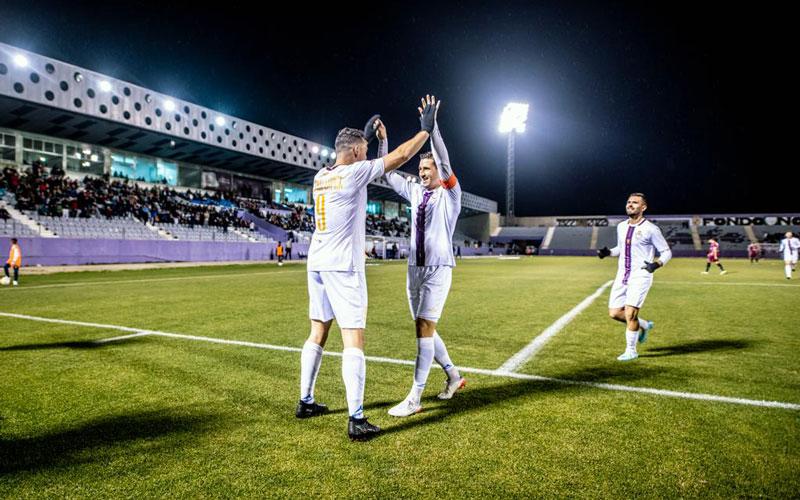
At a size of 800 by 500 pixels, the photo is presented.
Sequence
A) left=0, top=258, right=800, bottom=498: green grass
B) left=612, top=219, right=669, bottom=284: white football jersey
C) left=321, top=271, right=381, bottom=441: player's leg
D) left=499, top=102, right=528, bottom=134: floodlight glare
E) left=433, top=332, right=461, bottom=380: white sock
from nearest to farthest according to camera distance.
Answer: left=0, top=258, right=800, bottom=498: green grass
left=321, top=271, right=381, bottom=441: player's leg
left=433, top=332, right=461, bottom=380: white sock
left=612, top=219, right=669, bottom=284: white football jersey
left=499, top=102, right=528, bottom=134: floodlight glare

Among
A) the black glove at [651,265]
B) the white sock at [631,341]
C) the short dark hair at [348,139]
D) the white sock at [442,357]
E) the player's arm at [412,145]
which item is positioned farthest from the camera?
the black glove at [651,265]

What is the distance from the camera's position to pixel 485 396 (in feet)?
13.6

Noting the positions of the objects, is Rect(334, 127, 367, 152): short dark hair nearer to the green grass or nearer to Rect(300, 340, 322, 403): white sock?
Rect(300, 340, 322, 403): white sock

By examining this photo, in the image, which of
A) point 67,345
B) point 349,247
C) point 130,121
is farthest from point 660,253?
point 130,121

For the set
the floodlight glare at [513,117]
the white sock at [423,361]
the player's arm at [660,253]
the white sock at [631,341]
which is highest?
the floodlight glare at [513,117]

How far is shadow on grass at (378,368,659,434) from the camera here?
358 cm

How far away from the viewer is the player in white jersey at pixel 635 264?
594cm

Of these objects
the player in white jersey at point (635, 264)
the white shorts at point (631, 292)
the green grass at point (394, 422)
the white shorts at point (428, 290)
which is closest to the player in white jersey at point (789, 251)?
the green grass at point (394, 422)

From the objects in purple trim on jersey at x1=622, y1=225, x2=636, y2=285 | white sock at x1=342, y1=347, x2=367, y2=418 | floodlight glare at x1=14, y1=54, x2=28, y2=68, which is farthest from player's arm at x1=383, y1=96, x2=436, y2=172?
floodlight glare at x1=14, y1=54, x2=28, y2=68

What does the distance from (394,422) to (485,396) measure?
→ 100 cm

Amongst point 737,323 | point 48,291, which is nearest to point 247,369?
point 737,323

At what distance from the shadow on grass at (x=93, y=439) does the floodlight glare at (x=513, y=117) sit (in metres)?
59.2

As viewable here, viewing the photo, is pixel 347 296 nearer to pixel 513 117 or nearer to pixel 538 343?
pixel 538 343

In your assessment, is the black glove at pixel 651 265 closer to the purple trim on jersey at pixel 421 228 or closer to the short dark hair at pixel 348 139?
the purple trim on jersey at pixel 421 228
